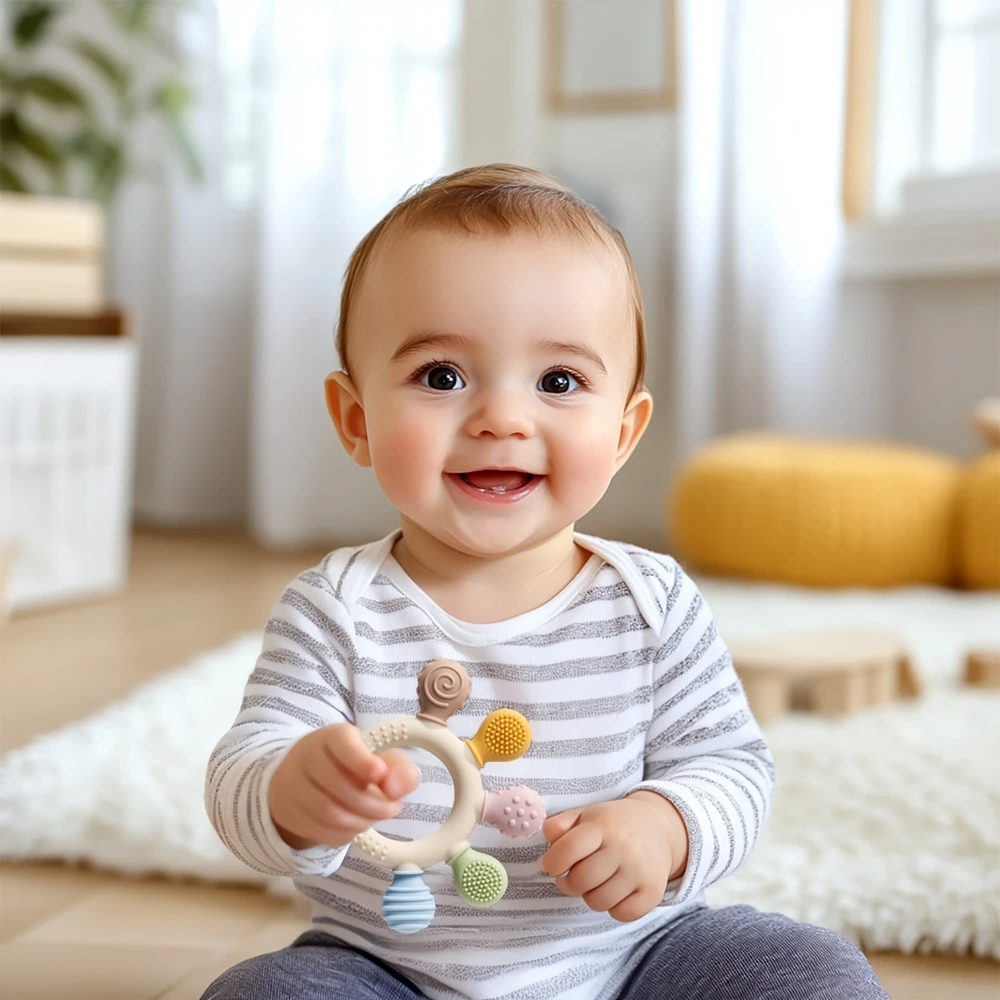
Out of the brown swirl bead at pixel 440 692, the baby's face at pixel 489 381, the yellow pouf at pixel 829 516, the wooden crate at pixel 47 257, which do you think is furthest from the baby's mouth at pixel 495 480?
the wooden crate at pixel 47 257

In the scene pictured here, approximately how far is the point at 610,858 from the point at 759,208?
2.14m

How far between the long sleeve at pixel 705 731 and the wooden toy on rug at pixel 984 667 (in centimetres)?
87

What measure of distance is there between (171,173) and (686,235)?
48.1 inches

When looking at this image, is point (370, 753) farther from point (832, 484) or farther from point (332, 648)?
point (832, 484)

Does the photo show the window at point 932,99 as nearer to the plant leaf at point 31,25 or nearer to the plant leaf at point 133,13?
the plant leaf at point 133,13

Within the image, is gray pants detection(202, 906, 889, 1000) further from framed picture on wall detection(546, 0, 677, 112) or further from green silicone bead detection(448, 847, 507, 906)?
framed picture on wall detection(546, 0, 677, 112)

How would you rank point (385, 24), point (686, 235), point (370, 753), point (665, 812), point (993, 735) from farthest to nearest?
1. point (385, 24)
2. point (686, 235)
3. point (993, 735)
4. point (665, 812)
5. point (370, 753)

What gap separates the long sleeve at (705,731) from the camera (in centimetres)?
67

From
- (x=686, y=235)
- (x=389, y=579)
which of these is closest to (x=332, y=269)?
(x=686, y=235)

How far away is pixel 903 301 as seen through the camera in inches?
105

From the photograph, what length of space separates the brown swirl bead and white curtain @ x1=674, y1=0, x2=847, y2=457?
2.06m

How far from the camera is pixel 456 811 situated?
57cm

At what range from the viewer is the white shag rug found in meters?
0.91

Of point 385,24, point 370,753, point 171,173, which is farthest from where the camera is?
point 171,173
